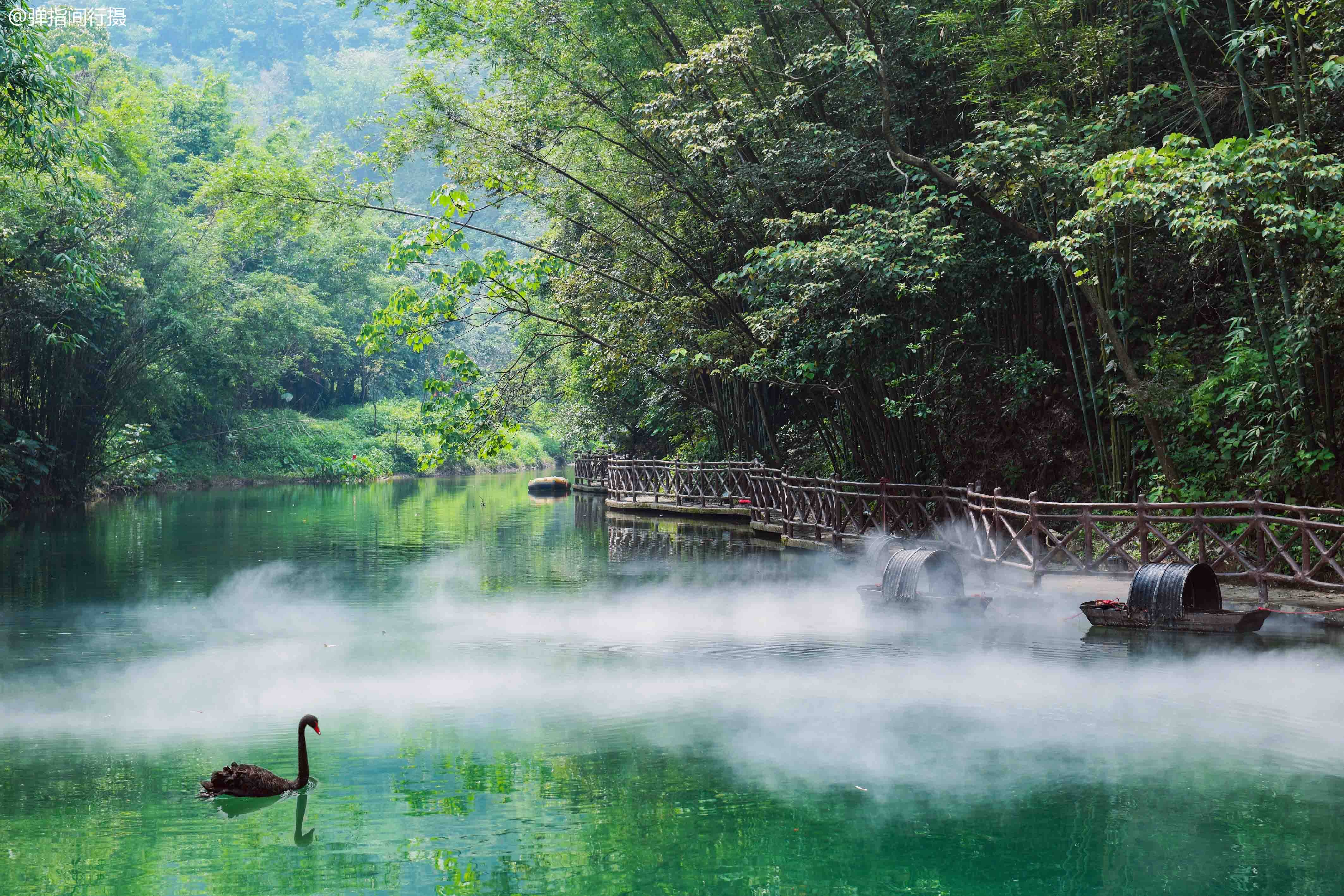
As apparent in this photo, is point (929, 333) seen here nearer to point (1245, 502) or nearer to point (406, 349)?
point (1245, 502)

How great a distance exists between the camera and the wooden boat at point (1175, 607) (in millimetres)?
11484

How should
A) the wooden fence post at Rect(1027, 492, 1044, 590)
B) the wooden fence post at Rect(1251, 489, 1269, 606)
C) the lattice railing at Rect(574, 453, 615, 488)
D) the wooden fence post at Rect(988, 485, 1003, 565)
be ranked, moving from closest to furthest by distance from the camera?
1. the wooden fence post at Rect(1251, 489, 1269, 606)
2. the wooden fence post at Rect(1027, 492, 1044, 590)
3. the wooden fence post at Rect(988, 485, 1003, 565)
4. the lattice railing at Rect(574, 453, 615, 488)

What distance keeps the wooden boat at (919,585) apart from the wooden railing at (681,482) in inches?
443

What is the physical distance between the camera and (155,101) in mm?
40938

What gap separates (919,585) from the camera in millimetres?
14367

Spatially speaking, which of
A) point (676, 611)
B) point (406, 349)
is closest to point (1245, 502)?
point (676, 611)

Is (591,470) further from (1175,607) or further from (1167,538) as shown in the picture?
(1175,607)

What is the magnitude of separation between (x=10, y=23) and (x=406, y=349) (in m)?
52.1

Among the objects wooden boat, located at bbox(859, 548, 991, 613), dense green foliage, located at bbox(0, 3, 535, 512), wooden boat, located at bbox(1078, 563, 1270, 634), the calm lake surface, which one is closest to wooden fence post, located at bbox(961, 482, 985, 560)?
wooden boat, located at bbox(859, 548, 991, 613)

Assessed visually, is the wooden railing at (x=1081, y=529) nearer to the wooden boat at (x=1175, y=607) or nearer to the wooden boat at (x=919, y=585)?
the wooden boat at (x=1175, y=607)

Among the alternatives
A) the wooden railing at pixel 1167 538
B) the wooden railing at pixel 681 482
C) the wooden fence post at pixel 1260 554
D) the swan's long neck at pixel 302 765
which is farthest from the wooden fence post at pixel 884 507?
the swan's long neck at pixel 302 765

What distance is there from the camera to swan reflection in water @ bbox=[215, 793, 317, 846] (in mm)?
6812

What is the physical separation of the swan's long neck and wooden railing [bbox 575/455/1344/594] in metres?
9.56

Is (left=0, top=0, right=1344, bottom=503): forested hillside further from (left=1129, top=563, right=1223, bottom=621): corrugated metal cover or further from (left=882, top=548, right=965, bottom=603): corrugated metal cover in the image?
(left=882, top=548, right=965, bottom=603): corrugated metal cover
